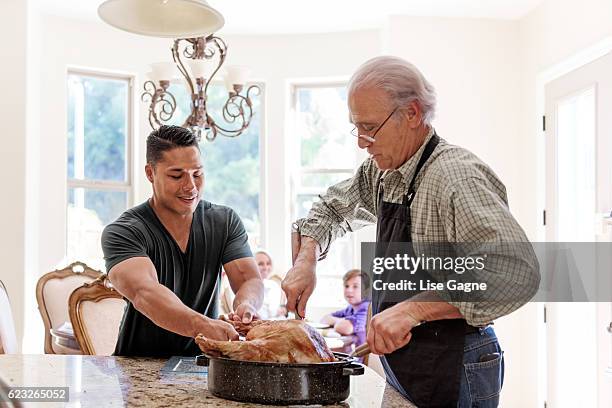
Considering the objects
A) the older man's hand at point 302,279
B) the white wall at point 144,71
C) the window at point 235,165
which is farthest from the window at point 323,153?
the older man's hand at point 302,279

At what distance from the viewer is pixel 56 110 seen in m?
5.85

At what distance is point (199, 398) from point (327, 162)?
5027 millimetres

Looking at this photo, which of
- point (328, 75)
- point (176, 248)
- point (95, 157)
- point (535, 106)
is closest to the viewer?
point (176, 248)

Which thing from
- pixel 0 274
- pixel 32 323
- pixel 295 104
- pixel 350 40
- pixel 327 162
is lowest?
pixel 32 323

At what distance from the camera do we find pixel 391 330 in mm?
1473

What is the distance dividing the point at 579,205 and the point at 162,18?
10.8 feet

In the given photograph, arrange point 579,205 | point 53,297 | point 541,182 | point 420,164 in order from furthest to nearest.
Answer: point 541,182, point 579,205, point 53,297, point 420,164

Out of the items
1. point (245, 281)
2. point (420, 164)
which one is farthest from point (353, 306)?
point (420, 164)

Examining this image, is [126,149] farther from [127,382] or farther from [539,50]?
[127,382]

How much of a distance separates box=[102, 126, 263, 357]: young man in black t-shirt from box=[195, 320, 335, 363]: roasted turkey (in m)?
0.53

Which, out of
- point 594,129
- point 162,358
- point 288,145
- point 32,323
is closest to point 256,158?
point 288,145

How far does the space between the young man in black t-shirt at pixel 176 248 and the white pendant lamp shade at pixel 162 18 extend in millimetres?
296

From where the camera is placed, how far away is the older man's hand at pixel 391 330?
1474 millimetres

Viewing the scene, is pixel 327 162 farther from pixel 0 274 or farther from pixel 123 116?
pixel 0 274
